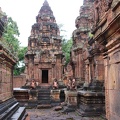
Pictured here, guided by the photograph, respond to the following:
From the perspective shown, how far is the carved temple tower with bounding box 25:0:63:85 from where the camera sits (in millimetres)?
21094

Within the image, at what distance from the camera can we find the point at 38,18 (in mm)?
23453

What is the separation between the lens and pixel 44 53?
69.6 ft

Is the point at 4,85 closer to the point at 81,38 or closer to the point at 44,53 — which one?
the point at 44,53

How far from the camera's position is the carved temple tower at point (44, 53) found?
2109 centimetres

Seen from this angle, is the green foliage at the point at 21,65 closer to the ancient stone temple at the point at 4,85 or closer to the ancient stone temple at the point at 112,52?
the ancient stone temple at the point at 4,85

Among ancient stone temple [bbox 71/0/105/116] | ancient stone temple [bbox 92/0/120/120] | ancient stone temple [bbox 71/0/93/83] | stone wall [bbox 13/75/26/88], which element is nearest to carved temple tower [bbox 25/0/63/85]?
ancient stone temple [bbox 71/0/93/83]

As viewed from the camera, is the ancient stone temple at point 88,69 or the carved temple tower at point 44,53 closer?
the ancient stone temple at point 88,69

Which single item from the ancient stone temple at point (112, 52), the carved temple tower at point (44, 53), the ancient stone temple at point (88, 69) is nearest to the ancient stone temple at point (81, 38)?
the ancient stone temple at point (88, 69)

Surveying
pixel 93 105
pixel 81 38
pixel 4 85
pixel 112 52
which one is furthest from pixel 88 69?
pixel 112 52

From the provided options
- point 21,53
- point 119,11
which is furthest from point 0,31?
point 21,53

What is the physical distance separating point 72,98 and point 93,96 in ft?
10.5

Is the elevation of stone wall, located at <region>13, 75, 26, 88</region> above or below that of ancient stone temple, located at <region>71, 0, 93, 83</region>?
below

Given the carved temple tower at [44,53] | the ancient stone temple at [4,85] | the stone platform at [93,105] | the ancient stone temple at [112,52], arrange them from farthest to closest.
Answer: the carved temple tower at [44,53] → the stone platform at [93,105] → the ancient stone temple at [4,85] → the ancient stone temple at [112,52]

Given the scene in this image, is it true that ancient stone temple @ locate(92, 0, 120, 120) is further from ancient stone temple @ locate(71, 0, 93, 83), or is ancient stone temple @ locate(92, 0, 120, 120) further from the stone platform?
ancient stone temple @ locate(71, 0, 93, 83)
